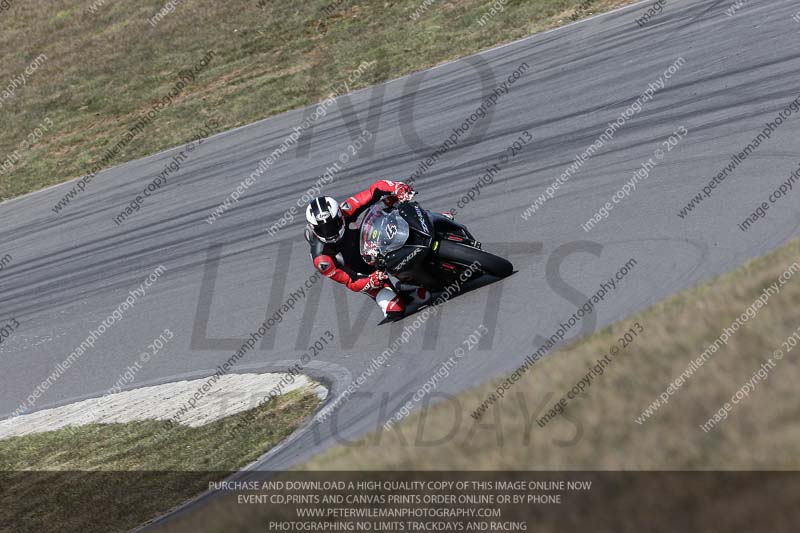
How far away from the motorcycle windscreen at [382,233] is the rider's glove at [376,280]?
0.23 m

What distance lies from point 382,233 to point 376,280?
599 mm

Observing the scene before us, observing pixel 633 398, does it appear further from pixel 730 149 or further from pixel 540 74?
pixel 540 74

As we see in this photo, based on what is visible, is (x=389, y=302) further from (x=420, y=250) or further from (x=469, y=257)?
(x=469, y=257)

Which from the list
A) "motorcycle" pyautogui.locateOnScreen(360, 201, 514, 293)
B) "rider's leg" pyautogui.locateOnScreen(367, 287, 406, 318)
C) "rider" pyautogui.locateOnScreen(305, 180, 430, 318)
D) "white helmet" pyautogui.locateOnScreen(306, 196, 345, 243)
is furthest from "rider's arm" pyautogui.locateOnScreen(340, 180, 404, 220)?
"rider's leg" pyautogui.locateOnScreen(367, 287, 406, 318)

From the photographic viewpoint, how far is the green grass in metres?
A: 21.5

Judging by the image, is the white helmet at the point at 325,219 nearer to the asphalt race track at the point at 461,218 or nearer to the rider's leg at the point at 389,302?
the rider's leg at the point at 389,302

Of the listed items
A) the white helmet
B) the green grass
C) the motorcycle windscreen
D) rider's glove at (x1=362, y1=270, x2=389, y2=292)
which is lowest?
the green grass

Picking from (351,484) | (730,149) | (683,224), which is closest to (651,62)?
(730,149)

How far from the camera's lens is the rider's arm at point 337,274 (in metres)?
10.6

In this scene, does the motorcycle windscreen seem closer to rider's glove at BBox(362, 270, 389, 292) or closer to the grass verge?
rider's glove at BBox(362, 270, 389, 292)

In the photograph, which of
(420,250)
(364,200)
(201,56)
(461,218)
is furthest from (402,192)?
(201,56)

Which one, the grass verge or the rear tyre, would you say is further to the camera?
the rear tyre

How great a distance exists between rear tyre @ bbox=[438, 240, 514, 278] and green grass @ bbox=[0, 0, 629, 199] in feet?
34.8

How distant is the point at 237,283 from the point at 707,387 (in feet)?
31.0
